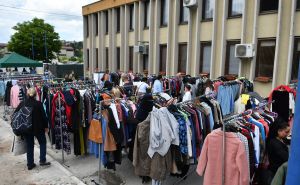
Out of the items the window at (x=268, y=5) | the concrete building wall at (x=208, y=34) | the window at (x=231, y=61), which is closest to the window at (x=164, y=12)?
the concrete building wall at (x=208, y=34)

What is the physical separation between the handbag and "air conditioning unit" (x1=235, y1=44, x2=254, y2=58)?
26.7 ft

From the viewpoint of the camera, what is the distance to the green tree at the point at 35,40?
42.3 m

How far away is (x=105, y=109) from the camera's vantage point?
4992 mm

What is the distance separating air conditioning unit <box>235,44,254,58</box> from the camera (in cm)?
1038

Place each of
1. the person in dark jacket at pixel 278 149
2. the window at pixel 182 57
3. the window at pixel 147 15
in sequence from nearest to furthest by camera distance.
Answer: the person in dark jacket at pixel 278 149, the window at pixel 182 57, the window at pixel 147 15

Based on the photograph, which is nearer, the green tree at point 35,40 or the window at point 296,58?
the window at point 296,58

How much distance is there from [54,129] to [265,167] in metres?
4.56

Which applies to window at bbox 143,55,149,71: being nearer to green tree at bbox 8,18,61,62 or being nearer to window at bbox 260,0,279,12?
window at bbox 260,0,279,12

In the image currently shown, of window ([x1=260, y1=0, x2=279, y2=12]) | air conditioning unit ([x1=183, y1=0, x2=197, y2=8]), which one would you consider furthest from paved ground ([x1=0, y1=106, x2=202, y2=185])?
air conditioning unit ([x1=183, y1=0, x2=197, y2=8])

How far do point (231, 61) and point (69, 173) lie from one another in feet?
28.3

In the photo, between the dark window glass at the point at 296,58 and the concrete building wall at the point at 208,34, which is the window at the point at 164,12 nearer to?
the concrete building wall at the point at 208,34

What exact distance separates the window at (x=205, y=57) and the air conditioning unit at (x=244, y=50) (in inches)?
79.1

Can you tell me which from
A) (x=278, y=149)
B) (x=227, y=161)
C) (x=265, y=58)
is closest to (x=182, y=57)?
(x=265, y=58)

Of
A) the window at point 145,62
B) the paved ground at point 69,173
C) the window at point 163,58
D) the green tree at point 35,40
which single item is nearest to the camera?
the paved ground at point 69,173
